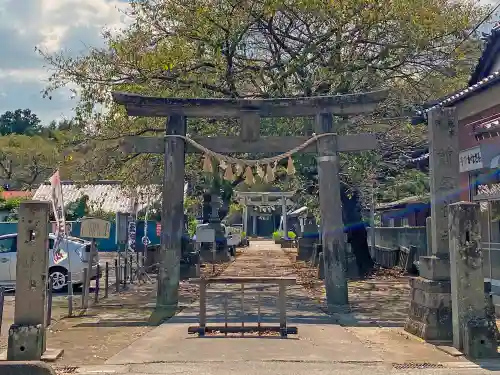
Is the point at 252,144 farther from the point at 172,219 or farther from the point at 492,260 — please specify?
the point at 492,260

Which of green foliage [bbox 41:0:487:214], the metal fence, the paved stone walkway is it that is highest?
green foliage [bbox 41:0:487:214]

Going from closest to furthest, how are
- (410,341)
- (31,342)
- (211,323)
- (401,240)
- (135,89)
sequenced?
(31,342) < (410,341) < (211,323) < (135,89) < (401,240)

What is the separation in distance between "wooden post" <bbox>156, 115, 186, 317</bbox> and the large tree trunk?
355 inches

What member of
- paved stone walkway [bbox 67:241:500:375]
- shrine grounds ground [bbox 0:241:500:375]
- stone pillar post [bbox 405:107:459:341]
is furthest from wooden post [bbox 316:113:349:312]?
stone pillar post [bbox 405:107:459:341]

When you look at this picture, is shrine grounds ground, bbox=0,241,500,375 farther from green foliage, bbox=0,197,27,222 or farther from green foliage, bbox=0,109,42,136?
green foliage, bbox=0,109,42,136

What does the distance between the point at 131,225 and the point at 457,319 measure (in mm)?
15282

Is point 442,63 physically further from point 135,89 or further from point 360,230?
point 135,89

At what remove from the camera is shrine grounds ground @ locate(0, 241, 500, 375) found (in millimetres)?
7207

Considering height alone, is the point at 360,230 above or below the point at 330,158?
below

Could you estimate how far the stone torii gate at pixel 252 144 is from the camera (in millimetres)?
12445

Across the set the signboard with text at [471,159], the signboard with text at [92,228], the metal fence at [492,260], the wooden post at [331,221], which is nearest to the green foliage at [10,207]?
the signboard with text at [92,228]

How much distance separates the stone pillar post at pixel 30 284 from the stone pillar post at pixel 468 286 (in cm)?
561

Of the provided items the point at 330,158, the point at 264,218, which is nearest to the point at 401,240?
the point at 330,158

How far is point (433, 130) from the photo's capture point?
9.49 m
